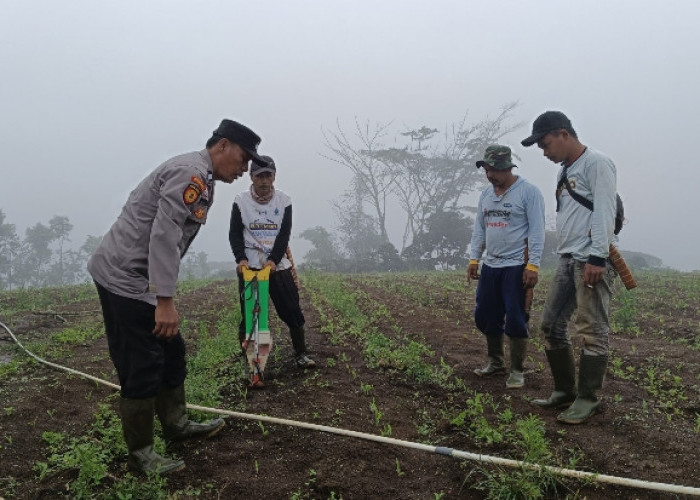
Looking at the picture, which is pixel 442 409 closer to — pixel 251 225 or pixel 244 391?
pixel 244 391

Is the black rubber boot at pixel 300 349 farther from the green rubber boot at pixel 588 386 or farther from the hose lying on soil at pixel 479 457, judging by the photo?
the green rubber boot at pixel 588 386

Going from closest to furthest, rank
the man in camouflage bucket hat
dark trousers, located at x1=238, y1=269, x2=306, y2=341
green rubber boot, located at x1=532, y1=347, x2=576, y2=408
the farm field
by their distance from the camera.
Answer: the farm field < green rubber boot, located at x1=532, y1=347, x2=576, y2=408 < the man in camouflage bucket hat < dark trousers, located at x1=238, y1=269, x2=306, y2=341

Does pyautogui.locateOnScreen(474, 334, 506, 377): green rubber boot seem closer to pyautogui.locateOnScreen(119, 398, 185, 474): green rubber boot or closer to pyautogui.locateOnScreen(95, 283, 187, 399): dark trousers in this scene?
pyautogui.locateOnScreen(119, 398, 185, 474): green rubber boot

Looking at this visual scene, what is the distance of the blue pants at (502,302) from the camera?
4207mm

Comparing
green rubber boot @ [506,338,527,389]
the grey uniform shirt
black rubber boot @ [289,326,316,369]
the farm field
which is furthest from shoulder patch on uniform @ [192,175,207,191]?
green rubber boot @ [506,338,527,389]

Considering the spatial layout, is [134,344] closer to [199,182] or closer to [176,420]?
[176,420]

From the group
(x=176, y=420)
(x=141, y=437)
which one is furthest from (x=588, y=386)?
(x=141, y=437)

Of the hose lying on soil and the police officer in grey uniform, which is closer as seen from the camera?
the hose lying on soil

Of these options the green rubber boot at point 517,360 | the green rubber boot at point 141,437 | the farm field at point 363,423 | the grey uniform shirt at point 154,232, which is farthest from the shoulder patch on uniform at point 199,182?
the green rubber boot at point 517,360

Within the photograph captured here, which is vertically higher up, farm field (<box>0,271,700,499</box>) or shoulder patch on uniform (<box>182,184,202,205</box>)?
shoulder patch on uniform (<box>182,184,202,205</box>)

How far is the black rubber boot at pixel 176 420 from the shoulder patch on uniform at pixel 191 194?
124 cm

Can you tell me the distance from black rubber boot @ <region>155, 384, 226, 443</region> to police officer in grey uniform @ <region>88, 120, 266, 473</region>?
0.34 m

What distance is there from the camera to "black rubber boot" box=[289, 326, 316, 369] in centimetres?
473

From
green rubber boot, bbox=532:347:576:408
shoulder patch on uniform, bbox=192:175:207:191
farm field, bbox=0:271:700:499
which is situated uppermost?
shoulder patch on uniform, bbox=192:175:207:191
